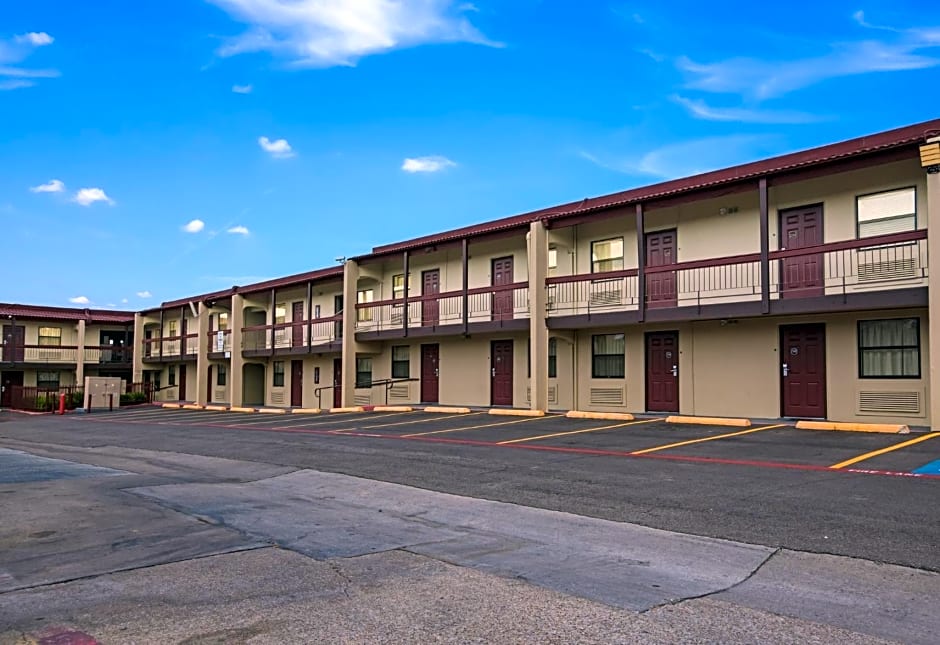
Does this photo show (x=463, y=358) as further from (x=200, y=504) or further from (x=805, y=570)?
(x=805, y=570)

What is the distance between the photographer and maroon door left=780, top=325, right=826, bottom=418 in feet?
56.3

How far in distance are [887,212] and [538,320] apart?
8827 millimetres

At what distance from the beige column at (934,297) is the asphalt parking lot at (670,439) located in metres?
0.78

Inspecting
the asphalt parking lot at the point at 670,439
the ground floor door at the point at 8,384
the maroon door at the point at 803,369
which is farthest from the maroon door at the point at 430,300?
the ground floor door at the point at 8,384

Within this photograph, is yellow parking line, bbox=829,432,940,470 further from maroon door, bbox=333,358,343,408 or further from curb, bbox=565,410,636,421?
maroon door, bbox=333,358,343,408

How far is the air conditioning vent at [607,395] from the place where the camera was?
20953mm

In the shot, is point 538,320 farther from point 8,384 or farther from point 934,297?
point 8,384

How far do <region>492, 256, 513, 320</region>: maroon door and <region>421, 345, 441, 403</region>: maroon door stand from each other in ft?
13.0

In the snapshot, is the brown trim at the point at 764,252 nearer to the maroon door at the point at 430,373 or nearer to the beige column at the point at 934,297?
the beige column at the point at 934,297

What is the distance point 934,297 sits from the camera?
14.0 m

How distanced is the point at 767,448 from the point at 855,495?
14.0 feet

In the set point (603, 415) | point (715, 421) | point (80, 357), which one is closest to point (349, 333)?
point (603, 415)

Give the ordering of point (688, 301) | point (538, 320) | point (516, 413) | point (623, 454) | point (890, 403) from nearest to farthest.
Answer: point (623, 454), point (890, 403), point (688, 301), point (538, 320), point (516, 413)

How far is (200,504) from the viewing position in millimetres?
8992
